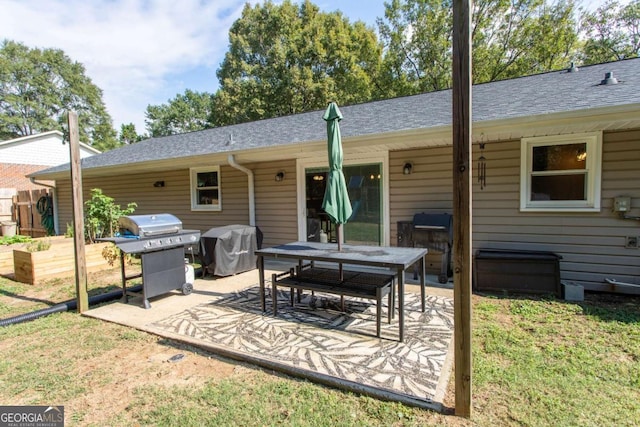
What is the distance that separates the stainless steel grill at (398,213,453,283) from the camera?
5.04 metres

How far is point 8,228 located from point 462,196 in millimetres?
16202

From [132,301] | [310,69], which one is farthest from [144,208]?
[310,69]

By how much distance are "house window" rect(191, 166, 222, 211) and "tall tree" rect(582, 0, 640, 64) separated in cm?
1887

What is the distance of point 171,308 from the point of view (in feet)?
13.6

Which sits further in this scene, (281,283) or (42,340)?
(281,283)

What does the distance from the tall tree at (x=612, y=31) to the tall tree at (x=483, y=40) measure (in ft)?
3.91

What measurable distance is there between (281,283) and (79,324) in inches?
94.3

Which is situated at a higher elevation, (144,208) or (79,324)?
(144,208)

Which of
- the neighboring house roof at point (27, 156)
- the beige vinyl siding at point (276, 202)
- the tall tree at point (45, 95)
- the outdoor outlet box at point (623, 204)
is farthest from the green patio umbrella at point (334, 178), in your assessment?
the tall tree at point (45, 95)

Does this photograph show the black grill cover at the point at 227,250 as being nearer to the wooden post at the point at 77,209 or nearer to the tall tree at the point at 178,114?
the wooden post at the point at 77,209

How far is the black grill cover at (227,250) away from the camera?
5405 mm

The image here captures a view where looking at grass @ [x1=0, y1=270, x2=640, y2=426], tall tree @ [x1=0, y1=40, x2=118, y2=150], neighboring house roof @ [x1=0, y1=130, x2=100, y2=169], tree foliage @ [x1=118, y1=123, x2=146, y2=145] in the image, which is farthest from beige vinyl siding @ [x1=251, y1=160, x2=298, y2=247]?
tree foliage @ [x1=118, y1=123, x2=146, y2=145]

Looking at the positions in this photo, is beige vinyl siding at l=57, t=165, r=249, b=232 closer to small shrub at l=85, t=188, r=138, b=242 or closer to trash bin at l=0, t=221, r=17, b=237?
small shrub at l=85, t=188, r=138, b=242

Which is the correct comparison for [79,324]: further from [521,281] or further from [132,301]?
[521,281]
